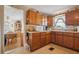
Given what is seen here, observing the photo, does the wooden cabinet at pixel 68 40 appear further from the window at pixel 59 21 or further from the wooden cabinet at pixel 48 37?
the wooden cabinet at pixel 48 37

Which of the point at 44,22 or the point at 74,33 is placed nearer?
the point at 74,33

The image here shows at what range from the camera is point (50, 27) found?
1496 mm

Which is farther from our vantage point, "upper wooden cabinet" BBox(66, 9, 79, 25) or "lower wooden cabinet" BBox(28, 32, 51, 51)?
"lower wooden cabinet" BBox(28, 32, 51, 51)

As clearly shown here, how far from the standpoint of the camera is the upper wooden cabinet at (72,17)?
1.35 m

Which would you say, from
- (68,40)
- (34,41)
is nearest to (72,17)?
(68,40)

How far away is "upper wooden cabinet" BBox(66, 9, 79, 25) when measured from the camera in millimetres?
1350

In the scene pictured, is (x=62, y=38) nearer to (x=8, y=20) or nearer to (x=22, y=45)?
(x=22, y=45)

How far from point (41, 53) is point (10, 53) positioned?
1.90 feet

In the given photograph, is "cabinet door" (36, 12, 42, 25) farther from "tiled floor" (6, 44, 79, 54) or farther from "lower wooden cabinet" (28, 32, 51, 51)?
"tiled floor" (6, 44, 79, 54)

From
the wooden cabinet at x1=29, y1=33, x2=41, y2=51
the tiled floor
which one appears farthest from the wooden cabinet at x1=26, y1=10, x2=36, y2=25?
the tiled floor

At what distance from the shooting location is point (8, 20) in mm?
1363

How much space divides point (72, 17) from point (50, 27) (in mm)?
449

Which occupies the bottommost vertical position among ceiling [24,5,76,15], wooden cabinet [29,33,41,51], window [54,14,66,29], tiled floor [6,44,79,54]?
tiled floor [6,44,79,54]
